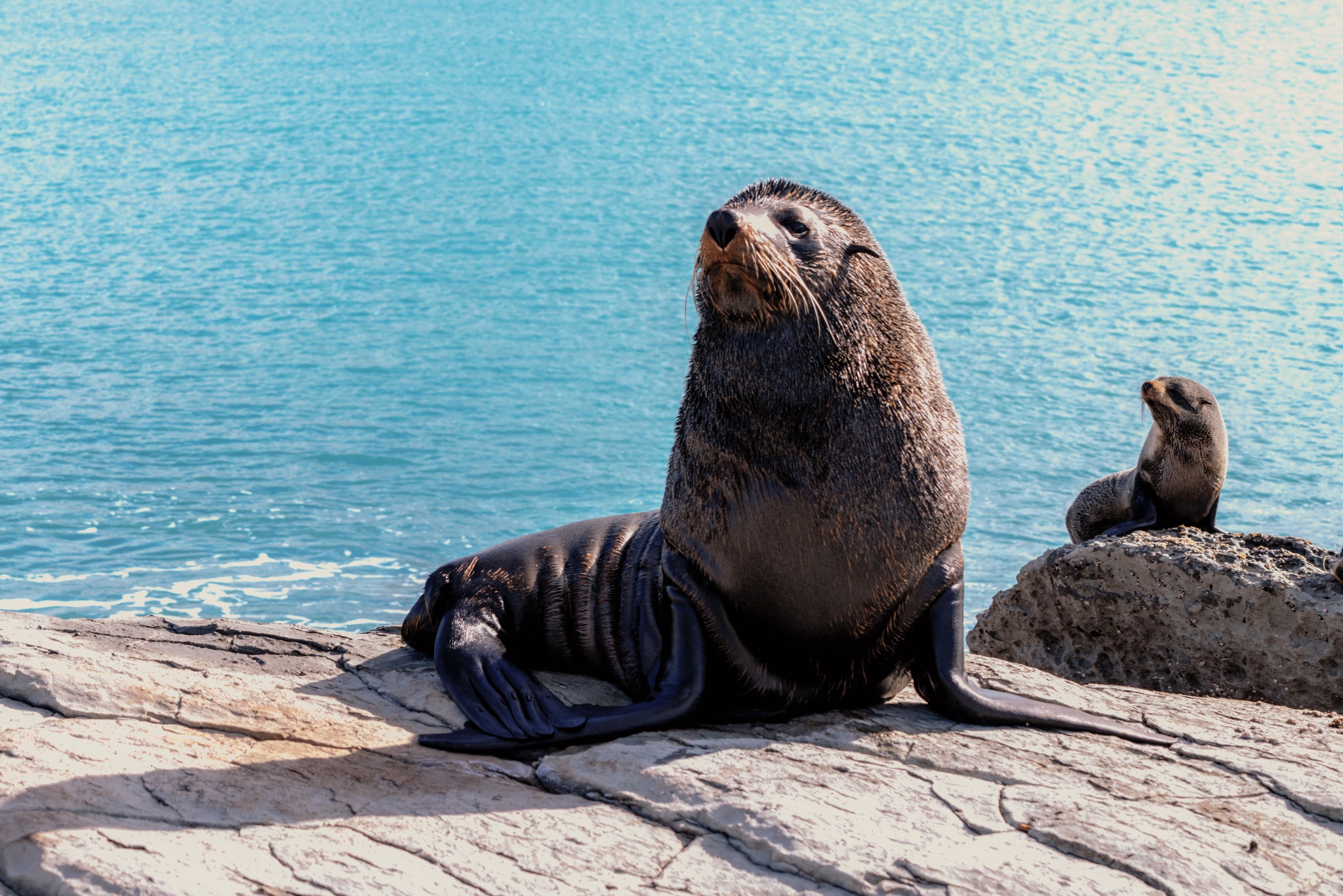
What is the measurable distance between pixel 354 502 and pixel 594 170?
1006 cm

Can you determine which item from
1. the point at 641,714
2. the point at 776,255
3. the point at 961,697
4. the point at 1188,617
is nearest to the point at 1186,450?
the point at 1188,617

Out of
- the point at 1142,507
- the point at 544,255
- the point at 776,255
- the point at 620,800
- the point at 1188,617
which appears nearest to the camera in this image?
the point at 620,800

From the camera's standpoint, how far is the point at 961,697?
3.75 m

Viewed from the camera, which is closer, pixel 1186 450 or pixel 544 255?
pixel 1186 450

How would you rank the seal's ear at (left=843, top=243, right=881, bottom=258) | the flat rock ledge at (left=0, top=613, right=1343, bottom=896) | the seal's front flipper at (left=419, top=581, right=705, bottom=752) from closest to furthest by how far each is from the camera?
1. the flat rock ledge at (left=0, top=613, right=1343, bottom=896)
2. the seal's front flipper at (left=419, top=581, right=705, bottom=752)
3. the seal's ear at (left=843, top=243, right=881, bottom=258)

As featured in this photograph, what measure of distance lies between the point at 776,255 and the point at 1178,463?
480 cm

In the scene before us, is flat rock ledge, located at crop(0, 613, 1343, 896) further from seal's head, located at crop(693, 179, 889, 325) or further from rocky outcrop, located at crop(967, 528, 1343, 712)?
seal's head, located at crop(693, 179, 889, 325)

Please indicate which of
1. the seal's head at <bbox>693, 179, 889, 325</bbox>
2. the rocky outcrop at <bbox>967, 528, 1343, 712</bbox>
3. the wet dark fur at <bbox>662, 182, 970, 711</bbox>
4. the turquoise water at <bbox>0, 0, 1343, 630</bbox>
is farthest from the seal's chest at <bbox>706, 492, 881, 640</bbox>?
the turquoise water at <bbox>0, 0, 1343, 630</bbox>

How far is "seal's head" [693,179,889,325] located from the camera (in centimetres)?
349

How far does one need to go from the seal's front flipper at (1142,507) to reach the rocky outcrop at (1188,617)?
6.08 feet

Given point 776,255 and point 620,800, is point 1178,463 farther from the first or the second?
point 620,800

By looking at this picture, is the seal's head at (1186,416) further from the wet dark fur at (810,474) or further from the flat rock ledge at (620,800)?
the wet dark fur at (810,474)

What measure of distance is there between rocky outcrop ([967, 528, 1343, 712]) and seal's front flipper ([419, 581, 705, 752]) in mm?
2237

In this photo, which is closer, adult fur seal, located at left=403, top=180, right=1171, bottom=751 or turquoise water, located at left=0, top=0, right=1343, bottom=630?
adult fur seal, located at left=403, top=180, right=1171, bottom=751
